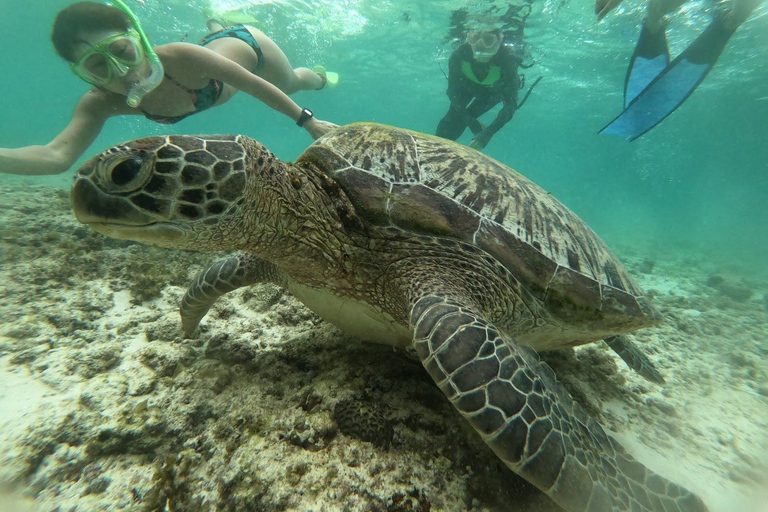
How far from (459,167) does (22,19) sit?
44399mm

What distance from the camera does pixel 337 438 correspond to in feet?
4.94

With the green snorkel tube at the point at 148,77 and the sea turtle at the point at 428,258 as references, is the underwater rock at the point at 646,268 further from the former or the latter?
the green snorkel tube at the point at 148,77

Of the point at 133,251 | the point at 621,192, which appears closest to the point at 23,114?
the point at 133,251

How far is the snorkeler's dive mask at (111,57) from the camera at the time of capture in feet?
9.54

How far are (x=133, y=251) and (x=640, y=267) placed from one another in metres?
11.9

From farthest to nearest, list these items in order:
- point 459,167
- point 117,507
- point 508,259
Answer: point 459,167, point 508,259, point 117,507

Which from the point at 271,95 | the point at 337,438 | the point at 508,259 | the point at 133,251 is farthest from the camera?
the point at 271,95

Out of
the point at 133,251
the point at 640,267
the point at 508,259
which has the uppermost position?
the point at 640,267

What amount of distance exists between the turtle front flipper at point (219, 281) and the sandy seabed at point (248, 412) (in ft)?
0.54

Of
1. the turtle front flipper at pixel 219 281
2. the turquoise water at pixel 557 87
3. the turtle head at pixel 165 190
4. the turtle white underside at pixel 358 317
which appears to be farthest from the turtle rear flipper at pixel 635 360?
the turquoise water at pixel 557 87

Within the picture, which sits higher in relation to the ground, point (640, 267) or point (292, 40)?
point (292, 40)

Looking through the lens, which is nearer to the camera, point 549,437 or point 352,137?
point 549,437

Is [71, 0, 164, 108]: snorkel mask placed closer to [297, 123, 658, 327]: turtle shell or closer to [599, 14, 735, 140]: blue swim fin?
[297, 123, 658, 327]: turtle shell

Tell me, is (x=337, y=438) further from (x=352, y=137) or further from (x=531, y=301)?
(x=352, y=137)
